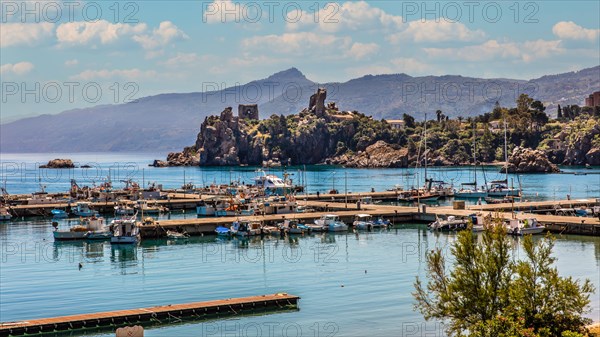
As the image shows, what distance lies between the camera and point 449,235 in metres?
88.0

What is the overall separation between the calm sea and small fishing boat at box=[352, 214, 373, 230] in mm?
3328

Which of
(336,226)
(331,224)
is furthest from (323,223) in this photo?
(336,226)

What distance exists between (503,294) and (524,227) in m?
49.3

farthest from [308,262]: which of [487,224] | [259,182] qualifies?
[259,182]

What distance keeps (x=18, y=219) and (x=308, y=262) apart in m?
56.0

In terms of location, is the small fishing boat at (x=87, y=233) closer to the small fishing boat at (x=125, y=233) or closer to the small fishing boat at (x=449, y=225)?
the small fishing boat at (x=125, y=233)

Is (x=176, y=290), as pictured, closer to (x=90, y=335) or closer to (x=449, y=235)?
(x=90, y=335)

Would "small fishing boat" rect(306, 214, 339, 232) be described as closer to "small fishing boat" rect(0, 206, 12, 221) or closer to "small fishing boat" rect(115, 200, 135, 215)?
"small fishing boat" rect(115, 200, 135, 215)

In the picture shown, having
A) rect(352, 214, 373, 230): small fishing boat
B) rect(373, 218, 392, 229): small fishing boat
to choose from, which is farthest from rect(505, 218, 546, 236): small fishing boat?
rect(352, 214, 373, 230): small fishing boat

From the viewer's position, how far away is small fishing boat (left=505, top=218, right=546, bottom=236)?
273 ft

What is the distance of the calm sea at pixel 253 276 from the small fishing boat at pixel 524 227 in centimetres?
306

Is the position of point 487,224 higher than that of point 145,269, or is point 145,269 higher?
point 487,224

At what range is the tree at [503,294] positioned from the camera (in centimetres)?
3547

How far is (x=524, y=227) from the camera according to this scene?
8419 cm
